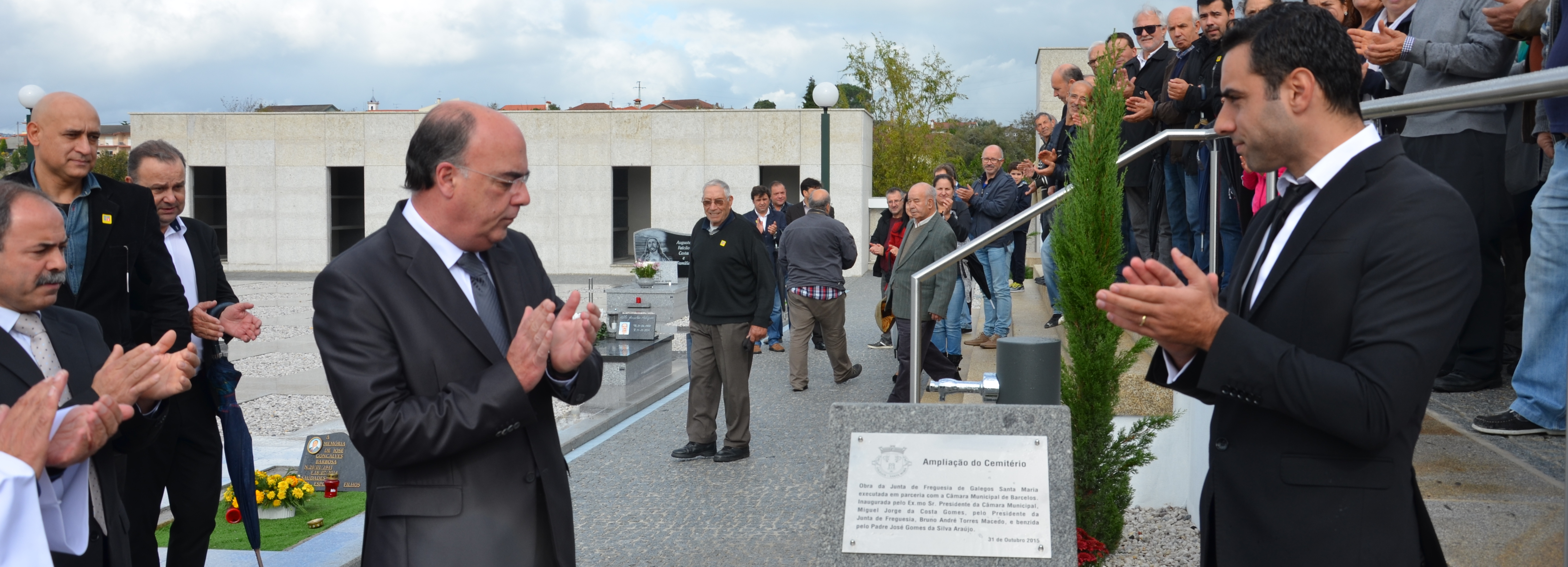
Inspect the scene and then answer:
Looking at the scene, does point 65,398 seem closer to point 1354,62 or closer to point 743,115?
point 1354,62

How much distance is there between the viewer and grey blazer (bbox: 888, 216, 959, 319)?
884 centimetres

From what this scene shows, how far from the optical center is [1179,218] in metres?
6.84

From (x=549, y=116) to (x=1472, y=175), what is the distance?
94.2ft

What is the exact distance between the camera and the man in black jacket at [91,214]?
3.70 metres

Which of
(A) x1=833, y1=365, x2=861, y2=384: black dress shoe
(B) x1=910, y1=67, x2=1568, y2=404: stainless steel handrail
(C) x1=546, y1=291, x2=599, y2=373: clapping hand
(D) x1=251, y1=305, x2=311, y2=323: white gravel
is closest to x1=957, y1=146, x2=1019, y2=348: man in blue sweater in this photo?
(A) x1=833, y1=365, x2=861, y2=384: black dress shoe

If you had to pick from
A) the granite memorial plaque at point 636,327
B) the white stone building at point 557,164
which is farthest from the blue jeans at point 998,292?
the white stone building at point 557,164

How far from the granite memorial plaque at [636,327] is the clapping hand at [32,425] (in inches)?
338

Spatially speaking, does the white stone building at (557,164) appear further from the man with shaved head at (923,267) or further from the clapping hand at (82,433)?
the clapping hand at (82,433)

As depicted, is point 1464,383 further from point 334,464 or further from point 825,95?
point 825,95

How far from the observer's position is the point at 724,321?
26.0 ft

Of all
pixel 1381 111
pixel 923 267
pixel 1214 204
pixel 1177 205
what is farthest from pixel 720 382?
pixel 1381 111

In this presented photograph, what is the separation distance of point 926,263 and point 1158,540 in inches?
169

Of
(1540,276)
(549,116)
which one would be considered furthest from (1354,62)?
(549,116)

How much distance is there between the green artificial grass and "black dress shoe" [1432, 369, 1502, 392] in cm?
508
